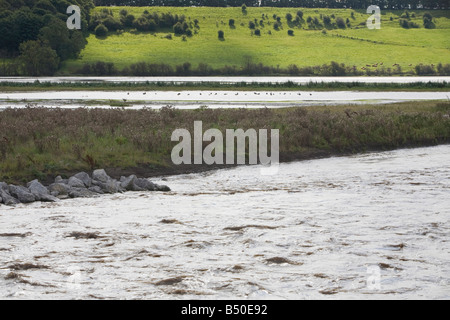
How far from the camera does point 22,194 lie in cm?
2273

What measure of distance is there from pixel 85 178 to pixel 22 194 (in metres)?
2.60

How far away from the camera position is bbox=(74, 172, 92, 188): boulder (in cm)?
2462

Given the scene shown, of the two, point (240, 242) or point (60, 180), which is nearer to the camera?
point (240, 242)

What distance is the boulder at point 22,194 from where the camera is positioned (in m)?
22.7

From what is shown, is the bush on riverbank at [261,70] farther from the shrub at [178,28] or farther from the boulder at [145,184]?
the boulder at [145,184]

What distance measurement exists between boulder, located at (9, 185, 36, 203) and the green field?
12823 cm

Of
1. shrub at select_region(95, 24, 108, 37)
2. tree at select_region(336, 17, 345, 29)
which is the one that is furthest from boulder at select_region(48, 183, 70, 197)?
tree at select_region(336, 17, 345, 29)

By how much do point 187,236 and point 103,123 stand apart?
61.7ft

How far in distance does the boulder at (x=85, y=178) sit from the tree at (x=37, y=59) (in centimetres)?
12325

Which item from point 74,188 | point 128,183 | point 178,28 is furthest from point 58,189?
point 178,28

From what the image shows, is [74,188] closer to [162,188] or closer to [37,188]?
[37,188]

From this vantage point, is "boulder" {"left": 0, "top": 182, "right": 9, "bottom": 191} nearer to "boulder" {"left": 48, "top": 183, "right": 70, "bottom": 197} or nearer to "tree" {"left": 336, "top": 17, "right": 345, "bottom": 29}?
"boulder" {"left": 48, "top": 183, "right": 70, "bottom": 197}

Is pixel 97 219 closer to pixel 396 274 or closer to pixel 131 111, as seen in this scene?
pixel 396 274
